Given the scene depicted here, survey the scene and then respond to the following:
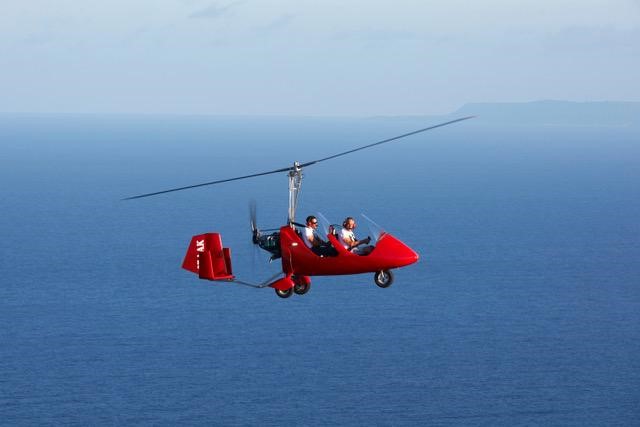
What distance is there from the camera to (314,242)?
130 ft

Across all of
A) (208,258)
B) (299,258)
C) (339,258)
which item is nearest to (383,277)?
(339,258)

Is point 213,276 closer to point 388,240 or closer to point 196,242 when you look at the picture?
point 196,242

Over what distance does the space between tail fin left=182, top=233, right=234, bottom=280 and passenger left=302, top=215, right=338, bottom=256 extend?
355cm

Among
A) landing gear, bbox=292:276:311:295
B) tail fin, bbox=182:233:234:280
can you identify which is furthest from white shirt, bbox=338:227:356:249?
tail fin, bbox=182:233:234:280

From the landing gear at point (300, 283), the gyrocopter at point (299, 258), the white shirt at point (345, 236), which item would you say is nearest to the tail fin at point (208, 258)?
the gyrocopter at point (299, 258)

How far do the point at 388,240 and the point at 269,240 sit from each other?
15.3ft

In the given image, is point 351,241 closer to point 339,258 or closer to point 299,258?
point 339,258

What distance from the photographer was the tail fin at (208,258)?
41.1 meters

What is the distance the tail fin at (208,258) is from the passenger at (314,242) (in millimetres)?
3546

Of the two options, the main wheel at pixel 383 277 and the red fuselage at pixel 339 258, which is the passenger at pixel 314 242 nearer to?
the red fuselage at pixel 339 258

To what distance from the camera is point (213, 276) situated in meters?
41.1

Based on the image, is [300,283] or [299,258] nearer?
[299,258]

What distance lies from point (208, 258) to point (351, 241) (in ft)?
19.1

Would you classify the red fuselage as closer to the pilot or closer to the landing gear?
the pilot
